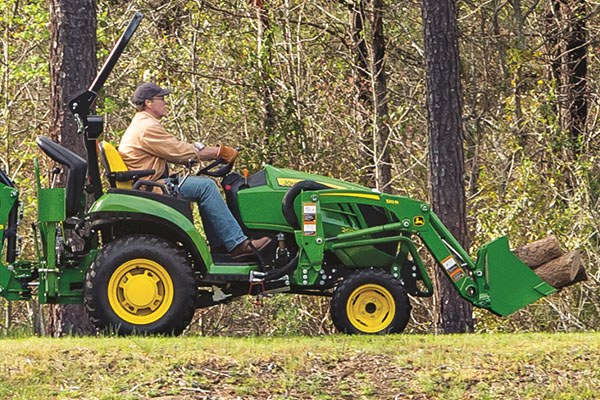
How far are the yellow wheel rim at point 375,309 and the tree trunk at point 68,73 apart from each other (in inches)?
125

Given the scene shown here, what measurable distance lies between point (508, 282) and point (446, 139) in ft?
9.42

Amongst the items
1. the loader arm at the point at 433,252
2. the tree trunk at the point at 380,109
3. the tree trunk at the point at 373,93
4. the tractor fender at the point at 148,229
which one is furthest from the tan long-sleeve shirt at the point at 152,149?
the tree trunk at the point at 373,93

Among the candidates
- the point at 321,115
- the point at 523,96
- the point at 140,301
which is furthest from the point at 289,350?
the point at 523,96

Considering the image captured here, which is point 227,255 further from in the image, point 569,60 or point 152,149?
point 569,60

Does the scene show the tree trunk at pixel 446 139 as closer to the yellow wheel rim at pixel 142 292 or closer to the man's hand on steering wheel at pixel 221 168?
the man's hand on steering wheel at pixel 221 168

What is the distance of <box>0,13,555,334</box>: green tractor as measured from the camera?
8.84 meters

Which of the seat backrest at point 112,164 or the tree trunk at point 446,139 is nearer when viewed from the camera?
the seat backrest at point 112,164

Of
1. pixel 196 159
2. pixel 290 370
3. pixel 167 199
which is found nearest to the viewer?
pixel 290 370

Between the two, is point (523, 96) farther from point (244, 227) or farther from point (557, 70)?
point (244, 227)

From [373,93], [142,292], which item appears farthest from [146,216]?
[373,93]

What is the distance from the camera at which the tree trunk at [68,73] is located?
36.2ft

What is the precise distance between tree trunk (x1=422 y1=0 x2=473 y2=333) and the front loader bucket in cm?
207

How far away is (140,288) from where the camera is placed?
889 cm

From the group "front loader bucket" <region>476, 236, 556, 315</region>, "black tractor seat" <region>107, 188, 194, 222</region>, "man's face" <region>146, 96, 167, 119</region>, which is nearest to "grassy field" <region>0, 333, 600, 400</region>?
"front loader bucket" <region>476, 236, 556, 315</region>
